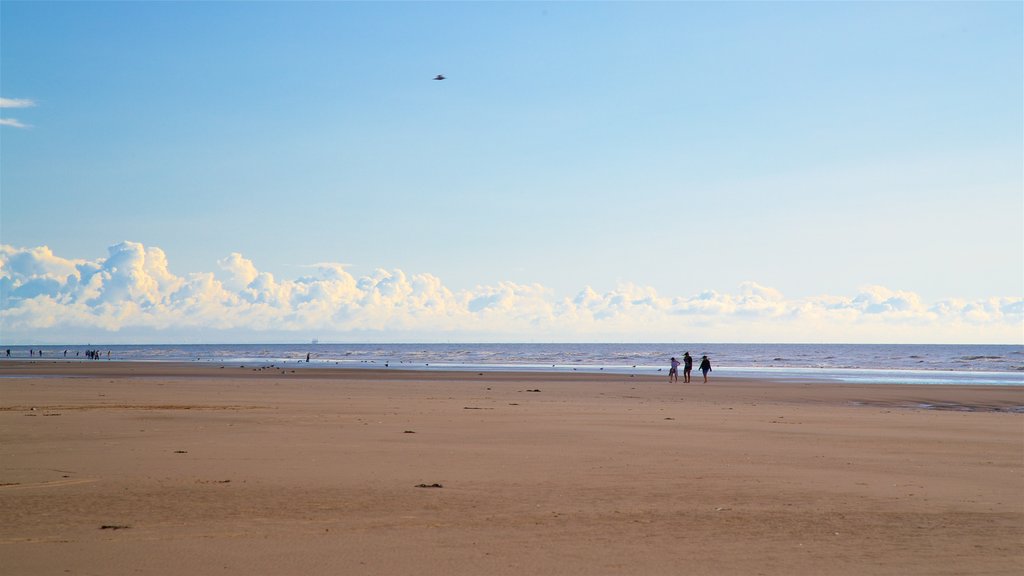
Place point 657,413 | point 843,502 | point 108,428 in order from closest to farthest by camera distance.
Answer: point 843,502
point 108,428
point 657,413

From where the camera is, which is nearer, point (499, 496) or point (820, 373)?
point (499, 496)

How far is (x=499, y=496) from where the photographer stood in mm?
10422

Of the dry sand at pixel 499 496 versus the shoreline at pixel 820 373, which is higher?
the dry sand at pixel 499 496

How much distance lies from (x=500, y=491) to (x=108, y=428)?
10.2 m

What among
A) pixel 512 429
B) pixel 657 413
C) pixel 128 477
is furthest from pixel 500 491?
pixel 657 413

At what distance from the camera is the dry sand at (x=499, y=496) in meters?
7.62

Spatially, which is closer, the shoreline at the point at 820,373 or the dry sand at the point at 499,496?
the dry sand at the point at 499,496

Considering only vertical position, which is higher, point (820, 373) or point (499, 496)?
point (499, 496)

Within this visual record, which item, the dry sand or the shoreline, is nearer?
the dry sand

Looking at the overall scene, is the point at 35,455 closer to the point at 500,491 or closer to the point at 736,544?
the point at 500,491

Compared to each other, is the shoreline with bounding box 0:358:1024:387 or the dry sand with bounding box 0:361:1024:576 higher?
the dry sand with bounding box 0:361:1024:576

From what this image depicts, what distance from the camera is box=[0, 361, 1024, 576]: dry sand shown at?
300 inches

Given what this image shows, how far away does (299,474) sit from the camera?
38.9 feet

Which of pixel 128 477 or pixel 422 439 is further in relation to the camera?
pixel 422 439
